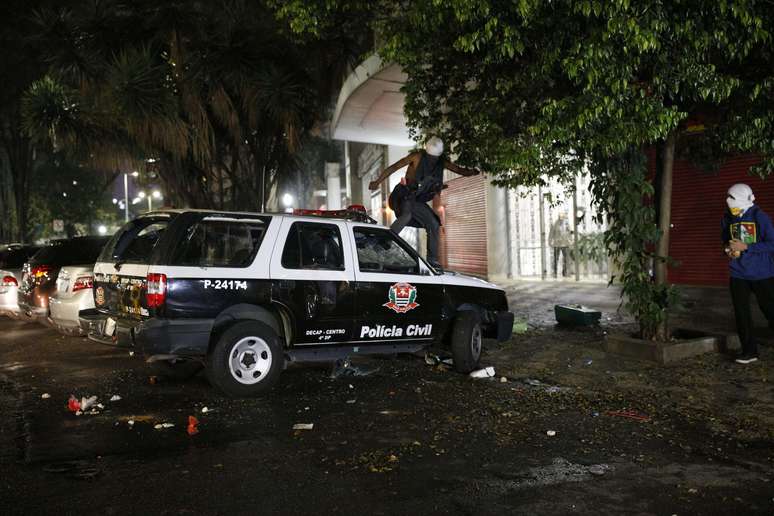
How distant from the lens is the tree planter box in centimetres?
745

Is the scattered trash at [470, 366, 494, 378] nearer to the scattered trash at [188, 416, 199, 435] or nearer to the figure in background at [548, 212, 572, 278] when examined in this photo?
the scattered trash at [188, 416, 199, 435]

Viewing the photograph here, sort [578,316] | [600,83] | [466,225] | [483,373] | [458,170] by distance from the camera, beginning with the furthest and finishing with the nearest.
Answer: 1. [466,225]
2. [578,316]
3. [458,170]
4. [483,373]
5. [600,83]

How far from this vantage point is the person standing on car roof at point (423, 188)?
873 cm

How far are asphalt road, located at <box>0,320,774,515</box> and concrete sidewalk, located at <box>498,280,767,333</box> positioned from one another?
3.45 meters

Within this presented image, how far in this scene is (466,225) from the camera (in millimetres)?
19922

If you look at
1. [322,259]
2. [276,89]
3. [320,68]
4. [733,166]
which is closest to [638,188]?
[322,259]

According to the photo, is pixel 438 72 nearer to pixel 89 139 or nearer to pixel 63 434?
pixel 63 434

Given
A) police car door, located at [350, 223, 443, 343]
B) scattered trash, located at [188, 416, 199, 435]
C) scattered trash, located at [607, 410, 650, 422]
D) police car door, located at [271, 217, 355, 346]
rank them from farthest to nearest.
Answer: police car door, located at [350, 223, 443, 343] → police car door, located at [271, 217, 355, 346] → scattered trash, located at [607, 410, 650, 422] → scattered trash, located at [188, 416, 199, 435]

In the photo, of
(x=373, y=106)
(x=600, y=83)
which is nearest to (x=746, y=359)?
(x=600, y=83)

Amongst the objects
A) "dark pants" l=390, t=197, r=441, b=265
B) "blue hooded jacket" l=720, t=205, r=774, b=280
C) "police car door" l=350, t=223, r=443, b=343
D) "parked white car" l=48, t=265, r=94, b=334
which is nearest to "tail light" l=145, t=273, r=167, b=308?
"police car door" l=350, t=223, r=443, b=343

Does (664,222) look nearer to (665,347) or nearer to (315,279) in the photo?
(665,347)

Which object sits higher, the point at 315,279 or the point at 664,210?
the point at 664,210

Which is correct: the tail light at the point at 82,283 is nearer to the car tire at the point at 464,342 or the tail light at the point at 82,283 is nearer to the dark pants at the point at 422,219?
the dark pants at the point at 422,219

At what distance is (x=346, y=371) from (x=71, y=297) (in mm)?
3904
